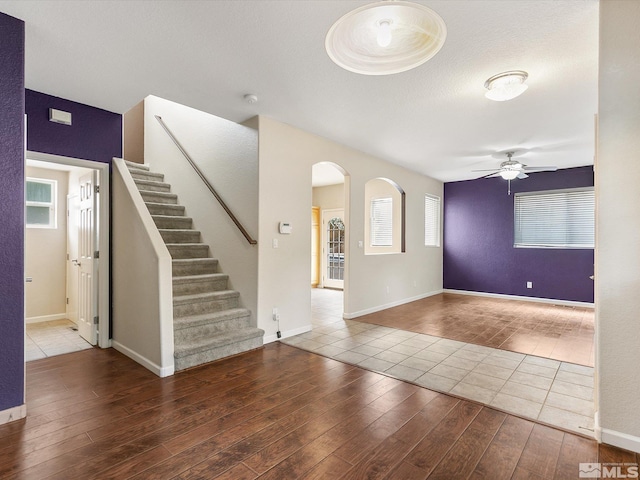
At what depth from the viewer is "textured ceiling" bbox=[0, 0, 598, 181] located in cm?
211

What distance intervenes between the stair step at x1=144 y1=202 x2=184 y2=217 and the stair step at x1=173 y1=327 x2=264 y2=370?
7.38 ft

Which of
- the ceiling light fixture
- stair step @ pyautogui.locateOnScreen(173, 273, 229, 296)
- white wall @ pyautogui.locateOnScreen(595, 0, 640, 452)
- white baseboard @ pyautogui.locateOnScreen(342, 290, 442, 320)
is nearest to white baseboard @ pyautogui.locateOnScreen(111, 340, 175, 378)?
stair step @ pyautogui.locateOnScreen(173, 273, 229, 296)

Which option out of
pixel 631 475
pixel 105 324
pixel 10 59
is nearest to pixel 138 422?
pixel 105 324

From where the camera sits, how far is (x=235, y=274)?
415cm

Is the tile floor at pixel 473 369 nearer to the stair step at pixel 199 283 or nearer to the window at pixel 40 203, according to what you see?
the stair step at pixel 199 283

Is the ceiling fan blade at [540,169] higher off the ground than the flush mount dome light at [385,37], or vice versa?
the ceiling fan blade at [540,169]

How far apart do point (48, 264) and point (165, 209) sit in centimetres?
211

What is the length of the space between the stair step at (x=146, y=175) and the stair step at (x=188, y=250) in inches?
66.4

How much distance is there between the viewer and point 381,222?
8.09 m

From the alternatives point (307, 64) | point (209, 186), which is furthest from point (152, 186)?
point (307, 64)

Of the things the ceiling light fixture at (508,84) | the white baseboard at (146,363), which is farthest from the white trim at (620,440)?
the white baseboard at (146,363)

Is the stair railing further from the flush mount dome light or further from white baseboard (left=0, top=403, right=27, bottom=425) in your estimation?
the flush mount dome light

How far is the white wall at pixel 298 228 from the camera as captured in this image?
395 cm

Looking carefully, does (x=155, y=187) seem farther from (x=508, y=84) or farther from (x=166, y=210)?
(x=508, y=84)
